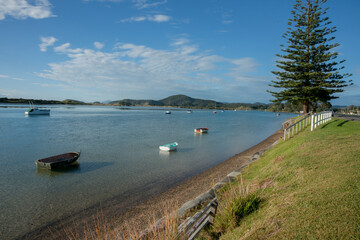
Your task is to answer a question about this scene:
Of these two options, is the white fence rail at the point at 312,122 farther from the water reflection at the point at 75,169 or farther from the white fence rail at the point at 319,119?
the water reflection at the point at 75,169

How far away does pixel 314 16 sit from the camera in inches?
1089

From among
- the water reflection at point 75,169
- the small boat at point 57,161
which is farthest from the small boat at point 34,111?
the water reflection at point 75,169

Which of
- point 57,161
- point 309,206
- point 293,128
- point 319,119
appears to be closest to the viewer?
point 309,206

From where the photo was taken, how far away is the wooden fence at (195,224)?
3684 mm

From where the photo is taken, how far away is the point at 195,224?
3.98 meters

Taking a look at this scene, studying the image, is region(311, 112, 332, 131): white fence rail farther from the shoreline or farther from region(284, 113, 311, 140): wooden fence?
the shoreline

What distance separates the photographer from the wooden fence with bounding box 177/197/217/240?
3684 mm

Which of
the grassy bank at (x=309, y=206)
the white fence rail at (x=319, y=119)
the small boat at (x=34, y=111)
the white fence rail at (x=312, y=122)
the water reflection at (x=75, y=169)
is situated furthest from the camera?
the small boat at (x=34, y=111)

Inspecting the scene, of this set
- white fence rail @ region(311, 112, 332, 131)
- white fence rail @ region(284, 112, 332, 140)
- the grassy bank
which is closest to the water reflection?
the grassy bank

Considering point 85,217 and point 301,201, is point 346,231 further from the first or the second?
point 85,217

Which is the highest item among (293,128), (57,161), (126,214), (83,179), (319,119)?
(319,119)

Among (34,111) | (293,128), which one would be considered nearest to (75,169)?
(293,128)

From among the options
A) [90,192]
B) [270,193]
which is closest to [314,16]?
[270,193]

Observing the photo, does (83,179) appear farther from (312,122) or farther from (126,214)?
(312,122)
